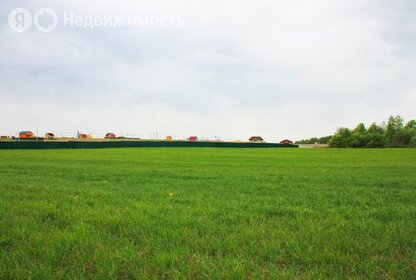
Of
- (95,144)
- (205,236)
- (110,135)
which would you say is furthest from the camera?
(110,135)

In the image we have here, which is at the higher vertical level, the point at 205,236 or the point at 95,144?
the point at 95,144

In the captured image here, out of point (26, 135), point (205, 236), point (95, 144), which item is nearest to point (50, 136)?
point (26, 135)

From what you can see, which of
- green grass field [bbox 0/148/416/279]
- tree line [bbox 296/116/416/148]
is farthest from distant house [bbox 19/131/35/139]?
tree line [bbox 296/116/416/148]

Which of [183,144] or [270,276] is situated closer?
[270,276]

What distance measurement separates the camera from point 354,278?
10.1 ft

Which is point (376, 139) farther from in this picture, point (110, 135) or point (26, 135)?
point (26, 135)

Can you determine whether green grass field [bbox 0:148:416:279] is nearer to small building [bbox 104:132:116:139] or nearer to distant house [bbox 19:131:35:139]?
distant house [bbox 19:131:35:139]

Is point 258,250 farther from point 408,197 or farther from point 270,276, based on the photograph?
point 408,197

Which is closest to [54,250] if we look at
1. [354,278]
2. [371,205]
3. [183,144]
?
[354,278]

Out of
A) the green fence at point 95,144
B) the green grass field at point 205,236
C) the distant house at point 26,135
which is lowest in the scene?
the green grass field at point 205,236

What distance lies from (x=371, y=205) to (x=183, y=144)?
216 ft

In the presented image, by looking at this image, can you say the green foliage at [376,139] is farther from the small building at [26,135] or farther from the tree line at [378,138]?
the small building at [26,135]

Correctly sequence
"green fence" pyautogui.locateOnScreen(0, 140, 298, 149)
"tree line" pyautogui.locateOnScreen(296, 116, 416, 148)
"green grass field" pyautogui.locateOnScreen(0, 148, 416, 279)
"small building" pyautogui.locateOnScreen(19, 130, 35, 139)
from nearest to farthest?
"green grass field" pyautogui.locateOnScreen(0, 148, 416, 279), "green fence" pyautogui.locateOnScreen(0, 140, 298, 149), "small building" pyautogui.locateOnScreen(19, 130, 35, 139), "tree line" pyautogui.locateOnScreen(296, 116, 416, 148)

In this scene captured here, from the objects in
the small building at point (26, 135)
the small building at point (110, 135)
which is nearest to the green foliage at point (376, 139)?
the small building at point (110, 135)
